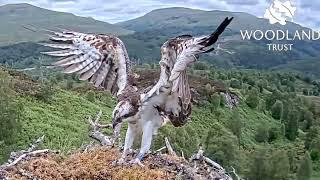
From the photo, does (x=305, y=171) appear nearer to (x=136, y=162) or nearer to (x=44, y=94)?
(x=44, y=94)

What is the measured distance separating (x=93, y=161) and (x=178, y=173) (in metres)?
1.30

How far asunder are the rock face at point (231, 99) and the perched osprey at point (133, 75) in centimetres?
6076

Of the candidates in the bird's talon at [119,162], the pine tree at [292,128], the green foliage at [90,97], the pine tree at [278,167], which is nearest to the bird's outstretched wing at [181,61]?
the bird's talon at [119,162]

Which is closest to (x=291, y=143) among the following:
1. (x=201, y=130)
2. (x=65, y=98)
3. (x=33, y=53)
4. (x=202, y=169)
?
(x=201, y=130)

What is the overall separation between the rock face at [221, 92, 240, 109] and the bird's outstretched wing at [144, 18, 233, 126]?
61.7 m

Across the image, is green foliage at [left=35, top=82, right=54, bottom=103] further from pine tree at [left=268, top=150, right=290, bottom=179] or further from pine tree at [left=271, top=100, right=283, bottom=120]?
pine tree at [left=271, top=100, right=283, bottom=120]

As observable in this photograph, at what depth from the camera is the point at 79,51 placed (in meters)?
9.23

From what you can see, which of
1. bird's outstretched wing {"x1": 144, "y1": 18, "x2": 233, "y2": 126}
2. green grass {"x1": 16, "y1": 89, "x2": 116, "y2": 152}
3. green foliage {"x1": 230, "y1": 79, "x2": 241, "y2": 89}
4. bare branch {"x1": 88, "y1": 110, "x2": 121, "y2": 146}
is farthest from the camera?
green foliage {"x1": 230, "y1": 79, "x2": 241, "y2": 89}

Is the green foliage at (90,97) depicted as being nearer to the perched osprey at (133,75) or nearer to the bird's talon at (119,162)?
the perched osprey at (133,75)

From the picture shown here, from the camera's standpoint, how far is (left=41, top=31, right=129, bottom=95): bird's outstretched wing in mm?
9094

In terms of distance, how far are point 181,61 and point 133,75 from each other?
67.0 inches

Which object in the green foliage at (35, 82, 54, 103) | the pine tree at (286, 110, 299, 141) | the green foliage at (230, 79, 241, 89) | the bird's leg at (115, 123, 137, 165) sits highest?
the bird's leg at (115, 123, 137, 165)

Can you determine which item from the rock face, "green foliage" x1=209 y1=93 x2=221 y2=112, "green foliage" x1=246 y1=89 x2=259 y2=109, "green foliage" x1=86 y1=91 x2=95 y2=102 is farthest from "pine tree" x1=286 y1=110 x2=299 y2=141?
"green foliage" x1=86 y1=91 x2=95 y2=102

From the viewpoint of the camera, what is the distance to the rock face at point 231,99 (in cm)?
7000
